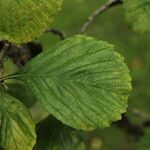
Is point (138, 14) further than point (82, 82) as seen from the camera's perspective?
Yes

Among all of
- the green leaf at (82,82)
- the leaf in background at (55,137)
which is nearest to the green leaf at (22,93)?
the leaf in background at (55,137)

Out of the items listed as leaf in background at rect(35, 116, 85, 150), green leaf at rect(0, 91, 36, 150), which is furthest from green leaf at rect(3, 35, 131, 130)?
leaf in background at rect(35, 116, 85, 150)

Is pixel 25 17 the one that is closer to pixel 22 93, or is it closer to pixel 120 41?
pixel 22 93

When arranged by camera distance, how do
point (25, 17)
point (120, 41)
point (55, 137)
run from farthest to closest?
1. point (120, 41)
2. point (55, 137)
3. point (25, 17)

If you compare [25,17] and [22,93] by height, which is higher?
[25,17]

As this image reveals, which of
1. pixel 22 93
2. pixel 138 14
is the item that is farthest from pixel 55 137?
pixel 138 14

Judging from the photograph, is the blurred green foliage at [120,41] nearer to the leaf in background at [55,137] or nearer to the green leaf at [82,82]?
the leaf in background at [55,137]
